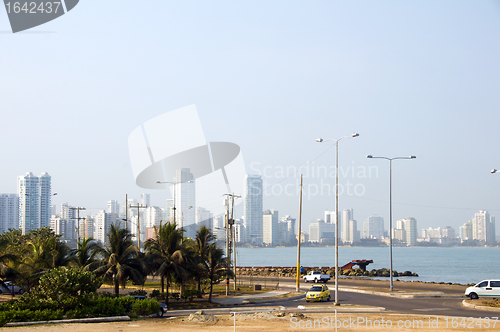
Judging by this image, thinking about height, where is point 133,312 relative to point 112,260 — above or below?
below

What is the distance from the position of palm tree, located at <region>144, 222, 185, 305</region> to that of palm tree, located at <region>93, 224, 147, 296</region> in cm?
141

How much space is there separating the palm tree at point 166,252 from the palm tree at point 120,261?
4.61ft

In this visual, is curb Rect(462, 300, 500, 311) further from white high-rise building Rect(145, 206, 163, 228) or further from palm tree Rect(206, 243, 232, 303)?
white high-rise building Rect(145, 206, 163, 228)

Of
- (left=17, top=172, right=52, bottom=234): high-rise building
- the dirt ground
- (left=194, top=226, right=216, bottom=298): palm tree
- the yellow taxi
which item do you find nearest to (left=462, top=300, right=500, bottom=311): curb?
the dirt ground

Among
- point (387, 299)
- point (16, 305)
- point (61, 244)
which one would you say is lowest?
point (387, 299)

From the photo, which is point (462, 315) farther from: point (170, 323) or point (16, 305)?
point (16, 305)

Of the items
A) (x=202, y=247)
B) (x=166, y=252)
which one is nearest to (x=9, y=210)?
(x=202, y=247)

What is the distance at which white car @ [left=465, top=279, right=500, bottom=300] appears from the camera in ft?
113

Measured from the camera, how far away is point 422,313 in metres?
Answer: 27.7

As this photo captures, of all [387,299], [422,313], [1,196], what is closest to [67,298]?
[422,313]

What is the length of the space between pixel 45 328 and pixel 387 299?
2485 centimetres

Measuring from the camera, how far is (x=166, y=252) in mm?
34250

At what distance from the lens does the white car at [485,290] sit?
1353 inches

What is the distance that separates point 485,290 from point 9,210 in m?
149
